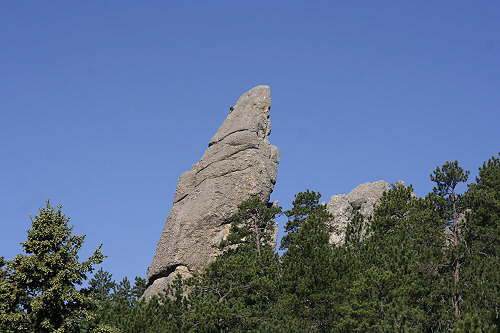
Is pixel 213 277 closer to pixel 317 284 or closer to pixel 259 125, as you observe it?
pixel 317 284

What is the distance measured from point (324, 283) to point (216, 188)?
25429mm

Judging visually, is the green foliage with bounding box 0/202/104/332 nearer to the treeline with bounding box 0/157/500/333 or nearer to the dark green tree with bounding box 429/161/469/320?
the treeline with bounding box 0/157/500/333

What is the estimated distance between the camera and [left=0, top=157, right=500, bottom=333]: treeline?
31.2 m

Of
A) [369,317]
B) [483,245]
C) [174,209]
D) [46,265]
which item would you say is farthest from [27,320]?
[174,209]

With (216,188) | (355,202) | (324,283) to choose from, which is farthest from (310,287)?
(355,202)

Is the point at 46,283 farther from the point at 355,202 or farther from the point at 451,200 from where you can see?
the point at 355,202

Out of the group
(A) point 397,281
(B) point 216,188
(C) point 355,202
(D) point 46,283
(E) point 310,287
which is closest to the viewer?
(D) point 46,283

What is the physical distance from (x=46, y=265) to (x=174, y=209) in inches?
1581

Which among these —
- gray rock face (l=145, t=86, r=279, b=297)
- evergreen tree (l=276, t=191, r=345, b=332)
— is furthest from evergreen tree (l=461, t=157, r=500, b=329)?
gray rock face (l=145, t=86, r=279, b=297)

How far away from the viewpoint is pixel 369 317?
38.2m

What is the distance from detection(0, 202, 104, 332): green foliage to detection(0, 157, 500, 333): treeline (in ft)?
0.14

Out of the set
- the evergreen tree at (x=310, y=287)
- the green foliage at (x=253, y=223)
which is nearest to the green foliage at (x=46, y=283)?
the evergreen tree at (x=310, y=287)

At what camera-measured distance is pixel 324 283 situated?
44281mm

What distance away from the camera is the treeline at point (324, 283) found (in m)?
31.2
